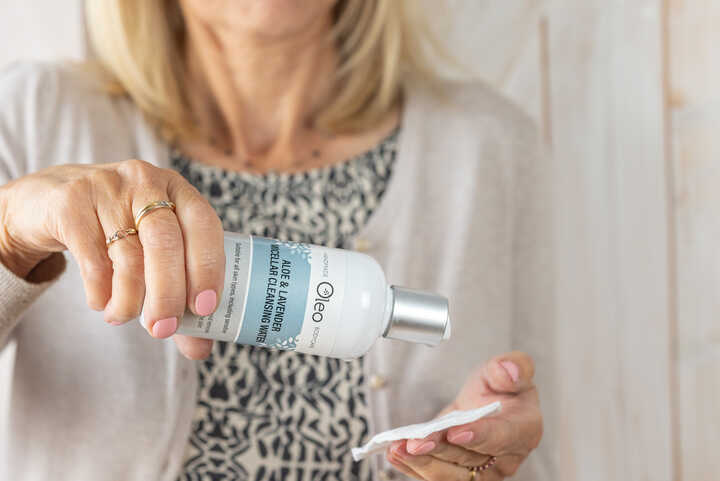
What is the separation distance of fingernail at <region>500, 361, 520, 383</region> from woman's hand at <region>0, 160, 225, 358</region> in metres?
0.28

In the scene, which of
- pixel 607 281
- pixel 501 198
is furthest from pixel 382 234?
pixel 607 281

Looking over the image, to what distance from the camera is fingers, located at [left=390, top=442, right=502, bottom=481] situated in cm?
56

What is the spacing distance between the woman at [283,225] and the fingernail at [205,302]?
98mm

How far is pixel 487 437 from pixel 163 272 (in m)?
0.30

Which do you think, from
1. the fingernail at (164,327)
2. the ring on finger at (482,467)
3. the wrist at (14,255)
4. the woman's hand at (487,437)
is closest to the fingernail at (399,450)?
the woman's hand at (487,437)

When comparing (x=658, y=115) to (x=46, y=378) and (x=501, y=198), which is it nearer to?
(x=501, y=198)

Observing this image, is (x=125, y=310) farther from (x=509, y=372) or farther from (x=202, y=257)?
(x=509, y=372)

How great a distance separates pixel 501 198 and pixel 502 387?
0.36m

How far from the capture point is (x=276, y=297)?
499mm

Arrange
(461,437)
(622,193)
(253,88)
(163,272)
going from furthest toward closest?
(622,193) < (253,88) < (461,437) < (163,272)

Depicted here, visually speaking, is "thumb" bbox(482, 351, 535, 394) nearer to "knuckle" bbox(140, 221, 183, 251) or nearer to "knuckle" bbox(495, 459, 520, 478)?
"knuckle" bbox(495, 459, 520, 478)

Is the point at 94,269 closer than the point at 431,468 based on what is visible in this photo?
Yes

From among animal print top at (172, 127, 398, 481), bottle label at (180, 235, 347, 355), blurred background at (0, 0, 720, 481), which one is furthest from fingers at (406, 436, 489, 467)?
blurred background at (0, 0, 720, 481)

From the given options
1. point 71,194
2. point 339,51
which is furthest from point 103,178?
point 339,51
